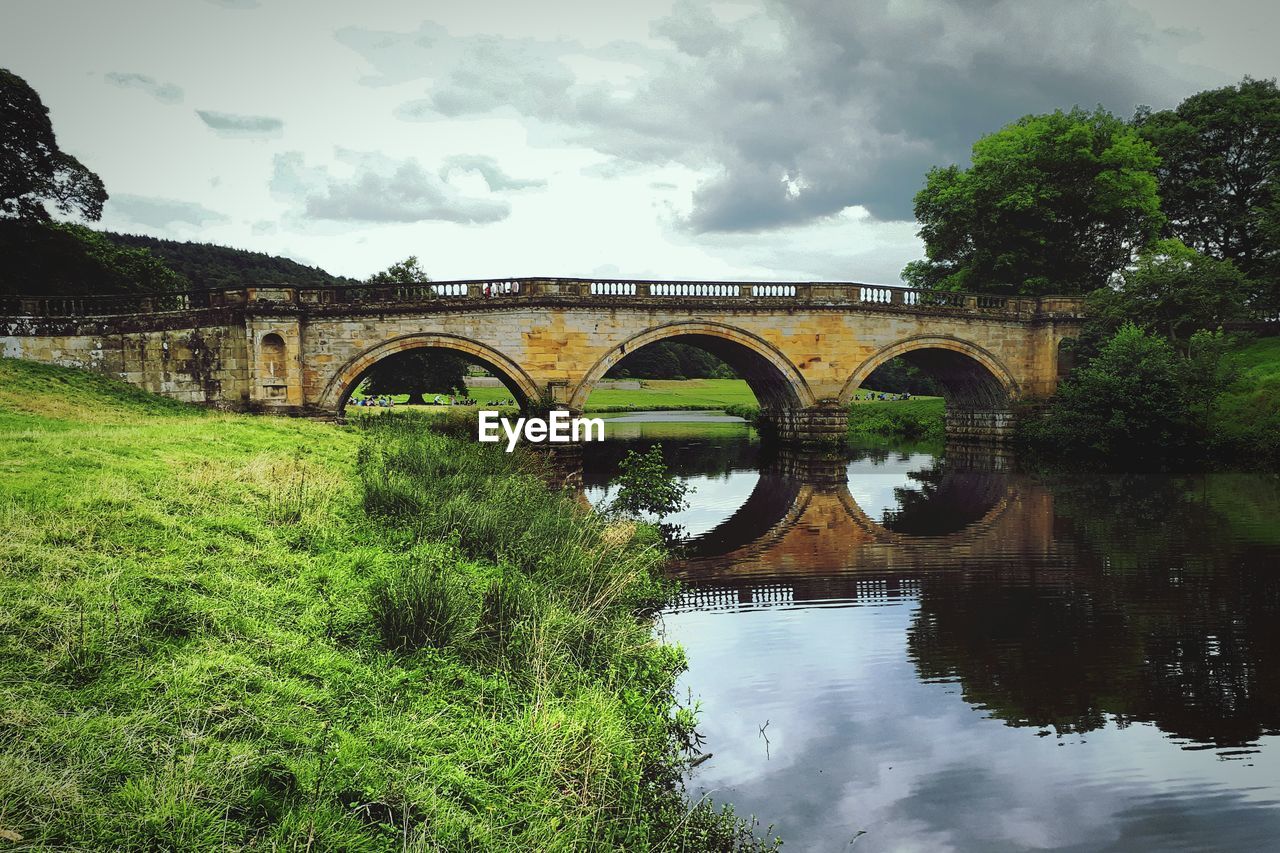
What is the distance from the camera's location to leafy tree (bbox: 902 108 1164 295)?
1138 inches

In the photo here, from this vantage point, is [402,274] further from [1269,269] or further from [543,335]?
[1269,269]

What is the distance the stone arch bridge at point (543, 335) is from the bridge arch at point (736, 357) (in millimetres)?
62

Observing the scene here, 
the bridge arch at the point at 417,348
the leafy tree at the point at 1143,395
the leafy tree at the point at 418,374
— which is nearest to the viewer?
the bridge arch at the point at 417,348

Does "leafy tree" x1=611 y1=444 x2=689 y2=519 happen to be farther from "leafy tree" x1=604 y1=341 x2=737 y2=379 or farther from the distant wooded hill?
"leafy tree" x1=604 y1=341 x2=737 y2=379

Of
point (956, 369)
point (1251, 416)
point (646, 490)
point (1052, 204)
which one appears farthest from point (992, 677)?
point (1052, 204)

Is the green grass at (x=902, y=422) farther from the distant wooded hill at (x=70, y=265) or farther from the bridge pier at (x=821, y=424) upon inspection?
the distant wooded hill at (x=70, y=265)

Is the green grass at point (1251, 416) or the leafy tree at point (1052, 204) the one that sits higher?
the leafy tree at point (1052, 204)

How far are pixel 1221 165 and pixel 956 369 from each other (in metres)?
14.7

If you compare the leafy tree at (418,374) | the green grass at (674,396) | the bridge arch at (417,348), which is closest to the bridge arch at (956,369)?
the bridge arch at (417,348)

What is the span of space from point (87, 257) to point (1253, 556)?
3523cm

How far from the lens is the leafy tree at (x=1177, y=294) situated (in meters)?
24.2

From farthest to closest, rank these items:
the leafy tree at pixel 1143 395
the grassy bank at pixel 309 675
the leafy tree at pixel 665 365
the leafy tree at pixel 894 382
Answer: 1. the leafy tree at pixel 665 365
2. the leafy tree at pixel 894 382
3. the leafy tree at pixel 1143 395
4. the grassy bank at pixel 309 675

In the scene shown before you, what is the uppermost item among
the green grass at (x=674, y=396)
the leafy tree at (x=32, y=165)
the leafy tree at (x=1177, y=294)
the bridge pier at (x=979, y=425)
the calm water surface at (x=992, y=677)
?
the leafy tree at (x=32, y=165)

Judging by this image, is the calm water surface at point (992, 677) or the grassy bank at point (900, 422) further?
the grassy bank at point (900, 422)
